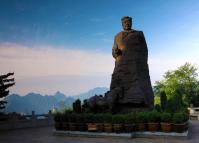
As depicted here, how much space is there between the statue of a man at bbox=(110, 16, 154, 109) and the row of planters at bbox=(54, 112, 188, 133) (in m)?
2.76

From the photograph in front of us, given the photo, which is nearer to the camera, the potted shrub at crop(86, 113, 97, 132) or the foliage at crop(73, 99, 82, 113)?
the potted shrub at crop(86, 113, 97, 132)

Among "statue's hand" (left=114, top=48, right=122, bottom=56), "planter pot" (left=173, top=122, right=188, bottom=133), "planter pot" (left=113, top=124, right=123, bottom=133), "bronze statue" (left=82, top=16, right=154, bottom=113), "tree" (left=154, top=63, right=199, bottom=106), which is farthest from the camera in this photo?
"tree" (left=154, top=63, right=199, bottom=106)

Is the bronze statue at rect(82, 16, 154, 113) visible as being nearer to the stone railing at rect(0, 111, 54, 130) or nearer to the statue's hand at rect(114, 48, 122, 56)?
the statue's hand at rect(114, 48, 122, 56)

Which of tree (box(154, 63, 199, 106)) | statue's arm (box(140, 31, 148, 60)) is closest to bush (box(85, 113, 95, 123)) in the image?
statue's arm (box(140, 31, 148, 60))

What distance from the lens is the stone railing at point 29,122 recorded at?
1833 cm

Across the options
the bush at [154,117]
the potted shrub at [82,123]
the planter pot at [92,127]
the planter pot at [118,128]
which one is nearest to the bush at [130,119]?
the planter pot at [118,128]

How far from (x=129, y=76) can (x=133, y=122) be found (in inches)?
156

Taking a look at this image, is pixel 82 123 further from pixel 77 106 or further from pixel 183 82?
pixel 183 82

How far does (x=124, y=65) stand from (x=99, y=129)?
4602 mm

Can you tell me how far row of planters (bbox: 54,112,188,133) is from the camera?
1261 cm

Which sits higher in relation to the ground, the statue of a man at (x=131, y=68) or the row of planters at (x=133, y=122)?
the statue of a man at (x=131, y=68)

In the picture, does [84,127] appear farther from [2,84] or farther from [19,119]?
[2,84]

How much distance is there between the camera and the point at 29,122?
19797mm

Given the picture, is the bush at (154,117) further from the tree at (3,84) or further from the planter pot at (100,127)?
the tree at (3,84)
